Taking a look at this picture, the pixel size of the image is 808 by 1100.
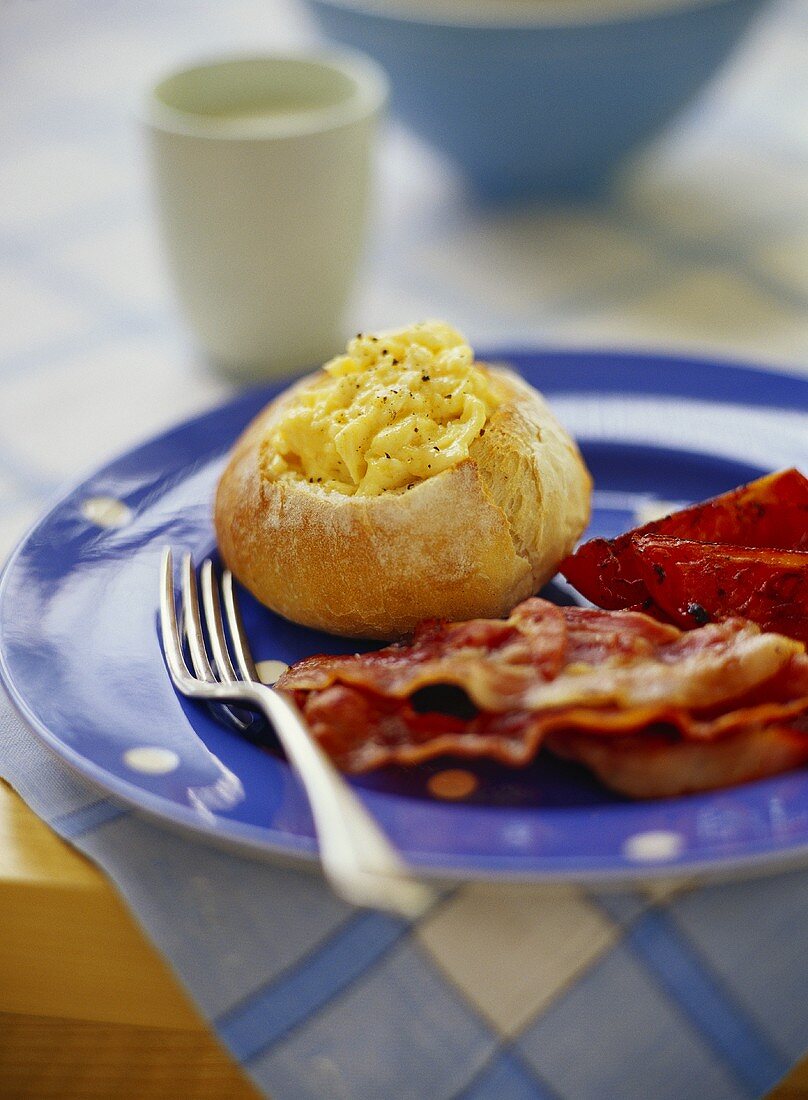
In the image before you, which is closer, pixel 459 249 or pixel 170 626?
pixel 170 626

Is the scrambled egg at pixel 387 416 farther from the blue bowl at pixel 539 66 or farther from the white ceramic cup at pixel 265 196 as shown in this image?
the blue bowl at pixel 539 66

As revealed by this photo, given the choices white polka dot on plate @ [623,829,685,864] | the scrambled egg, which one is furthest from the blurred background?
white polka dot on plate @ [623,829,685,864]

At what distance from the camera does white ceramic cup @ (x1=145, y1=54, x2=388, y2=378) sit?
2281 mm

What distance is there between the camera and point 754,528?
1.61 metres

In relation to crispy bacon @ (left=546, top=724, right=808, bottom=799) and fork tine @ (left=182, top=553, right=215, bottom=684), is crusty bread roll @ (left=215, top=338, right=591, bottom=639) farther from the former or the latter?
crispy bacon @ (left=546, top=724, right=808, bottom=799)

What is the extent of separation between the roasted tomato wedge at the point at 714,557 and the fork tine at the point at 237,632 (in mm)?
417

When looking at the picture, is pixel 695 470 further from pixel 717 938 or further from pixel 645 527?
pixel 717 938

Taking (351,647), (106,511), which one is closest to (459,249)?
(106,511)

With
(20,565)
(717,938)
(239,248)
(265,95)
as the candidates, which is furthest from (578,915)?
(265,95)

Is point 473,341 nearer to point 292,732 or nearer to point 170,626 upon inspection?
Result: point 170,626

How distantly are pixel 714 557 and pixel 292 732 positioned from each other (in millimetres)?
586

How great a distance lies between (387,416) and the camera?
5.13ft

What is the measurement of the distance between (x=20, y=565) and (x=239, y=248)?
963 mm

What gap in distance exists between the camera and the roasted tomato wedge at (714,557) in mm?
1470
